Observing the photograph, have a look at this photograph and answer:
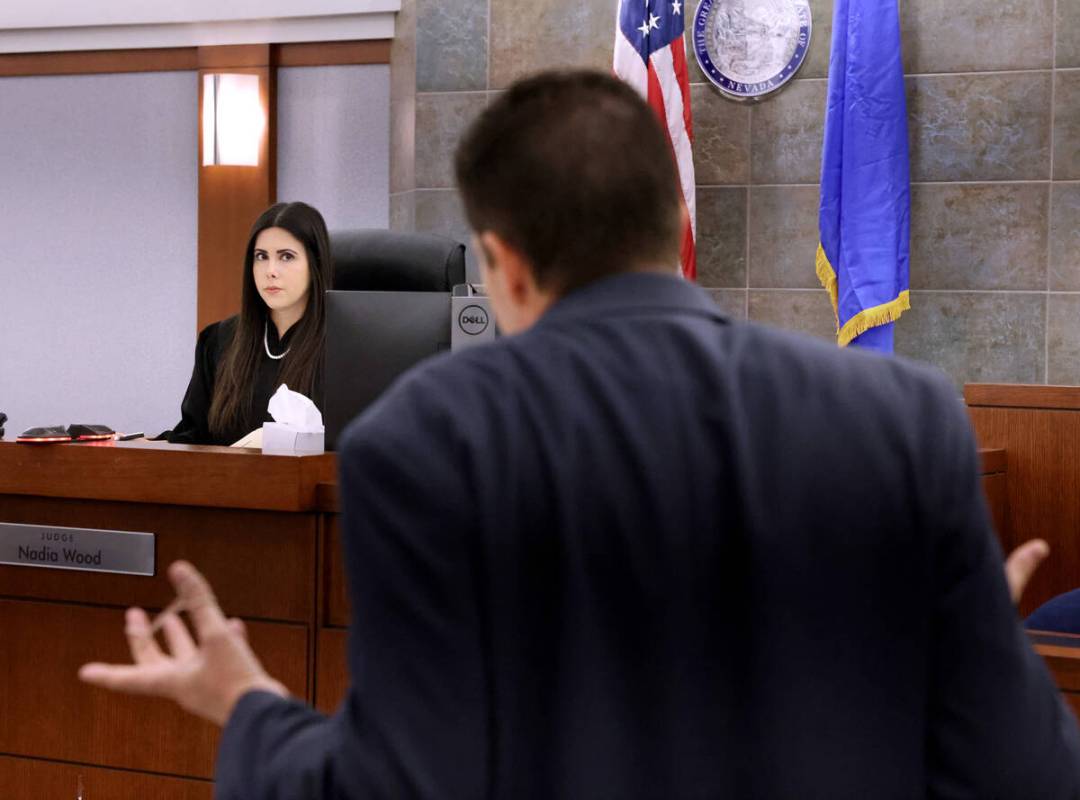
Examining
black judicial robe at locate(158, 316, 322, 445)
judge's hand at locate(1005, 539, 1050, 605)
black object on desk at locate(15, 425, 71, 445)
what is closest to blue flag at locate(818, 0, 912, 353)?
black judicial robe at locate(158, 316, 322, 445)

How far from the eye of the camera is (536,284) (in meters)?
1.00

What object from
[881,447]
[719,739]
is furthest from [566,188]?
[719,739]

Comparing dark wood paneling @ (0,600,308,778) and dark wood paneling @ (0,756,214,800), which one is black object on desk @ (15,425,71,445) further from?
dark wood paneling @ (0,756,214,800)

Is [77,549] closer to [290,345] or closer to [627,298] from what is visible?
[290,345]

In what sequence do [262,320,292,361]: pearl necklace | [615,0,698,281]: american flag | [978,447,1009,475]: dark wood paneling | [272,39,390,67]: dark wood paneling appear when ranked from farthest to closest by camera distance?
1. [272,39,390,67]: dark wood paneling
2. [615,0,698,281]: american flag
3. [262,320,292,361]: pearl necklace
4. [978,447,1009,475]: dark wood paneling

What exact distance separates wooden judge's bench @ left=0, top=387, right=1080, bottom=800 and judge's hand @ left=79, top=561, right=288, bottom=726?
1282 millimetres

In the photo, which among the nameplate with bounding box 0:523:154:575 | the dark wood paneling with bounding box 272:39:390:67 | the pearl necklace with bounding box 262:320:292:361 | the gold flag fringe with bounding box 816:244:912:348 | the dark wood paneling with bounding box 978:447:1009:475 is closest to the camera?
the nameplate with bounding box 0:523:154:575

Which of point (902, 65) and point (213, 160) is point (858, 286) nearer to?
point (902, 65)

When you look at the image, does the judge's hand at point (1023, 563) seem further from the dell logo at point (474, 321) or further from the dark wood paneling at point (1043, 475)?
the dark wood paneling at point (1043, 475)

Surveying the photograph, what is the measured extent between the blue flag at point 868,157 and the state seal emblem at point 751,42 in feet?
1.04

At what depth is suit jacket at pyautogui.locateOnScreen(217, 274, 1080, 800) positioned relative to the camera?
90 cm

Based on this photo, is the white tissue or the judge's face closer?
the white tissue

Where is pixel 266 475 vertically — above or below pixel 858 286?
below

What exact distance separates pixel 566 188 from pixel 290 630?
1.55 m
